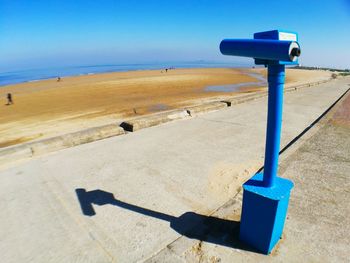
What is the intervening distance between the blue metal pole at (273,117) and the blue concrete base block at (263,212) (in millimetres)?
103

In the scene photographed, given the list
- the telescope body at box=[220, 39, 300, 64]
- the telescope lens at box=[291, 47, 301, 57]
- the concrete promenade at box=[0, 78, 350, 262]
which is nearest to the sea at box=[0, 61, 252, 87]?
the concrete promenade at box=[0, 78, 350, 262]

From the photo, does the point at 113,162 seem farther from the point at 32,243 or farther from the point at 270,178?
the point at 270,178

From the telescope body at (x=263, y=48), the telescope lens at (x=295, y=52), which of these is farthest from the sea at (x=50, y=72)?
the telescope lens at (x=295, y=52)

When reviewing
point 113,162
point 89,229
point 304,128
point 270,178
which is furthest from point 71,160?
point 304,128

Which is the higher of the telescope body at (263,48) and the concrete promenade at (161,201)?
the telescope body at (263,48)

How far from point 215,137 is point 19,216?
3825 millimetres

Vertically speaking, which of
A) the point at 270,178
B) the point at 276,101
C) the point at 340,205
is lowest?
the point at 340,205

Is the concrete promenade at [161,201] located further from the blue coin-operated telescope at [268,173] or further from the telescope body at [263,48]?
the telescope body at [263,48]

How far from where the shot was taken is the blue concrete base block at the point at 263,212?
6.66 feet

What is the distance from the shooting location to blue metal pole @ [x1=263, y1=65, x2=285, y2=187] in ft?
6.29

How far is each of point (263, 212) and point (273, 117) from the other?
0.79 meters

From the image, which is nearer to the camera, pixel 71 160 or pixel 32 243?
pixel 32 243

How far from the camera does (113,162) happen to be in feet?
13.4

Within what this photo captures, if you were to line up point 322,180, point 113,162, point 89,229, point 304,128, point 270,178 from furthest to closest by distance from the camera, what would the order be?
point 304,128
point 113,162
point 322,180
point 89,229
point 270,178
